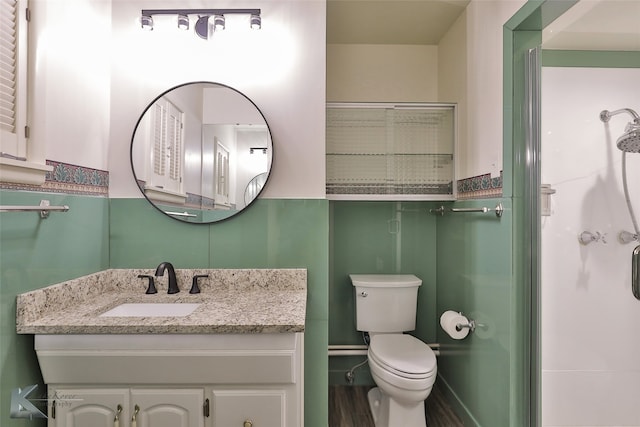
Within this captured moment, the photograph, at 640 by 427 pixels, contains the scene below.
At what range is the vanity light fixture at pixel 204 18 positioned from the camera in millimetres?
1967

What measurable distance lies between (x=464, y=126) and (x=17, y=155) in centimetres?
222

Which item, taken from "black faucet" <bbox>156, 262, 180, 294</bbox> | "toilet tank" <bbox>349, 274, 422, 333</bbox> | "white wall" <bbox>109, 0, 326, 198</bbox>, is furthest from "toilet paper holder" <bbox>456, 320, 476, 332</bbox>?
"black faucet" <bbox>156, 262, 180, 294</bbox>

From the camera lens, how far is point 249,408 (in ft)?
4.94

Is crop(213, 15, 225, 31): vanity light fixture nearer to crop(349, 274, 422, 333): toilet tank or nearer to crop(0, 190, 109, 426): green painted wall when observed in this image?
crop(0, 190, 109, 426): green painted wall

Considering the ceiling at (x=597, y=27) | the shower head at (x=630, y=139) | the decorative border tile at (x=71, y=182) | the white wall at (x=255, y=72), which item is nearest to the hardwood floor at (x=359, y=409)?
the white wall at (x=255, y=72)

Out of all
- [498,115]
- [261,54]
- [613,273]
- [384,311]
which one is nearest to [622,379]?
[613,273]

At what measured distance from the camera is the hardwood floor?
239cm

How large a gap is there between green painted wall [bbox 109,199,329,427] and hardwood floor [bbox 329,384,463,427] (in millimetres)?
521

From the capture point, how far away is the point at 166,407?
149 cm

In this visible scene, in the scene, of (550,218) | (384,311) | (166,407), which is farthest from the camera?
(384,311)

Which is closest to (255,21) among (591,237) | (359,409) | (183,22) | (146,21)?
(183,22)

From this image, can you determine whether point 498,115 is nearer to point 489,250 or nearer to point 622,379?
point 489,250

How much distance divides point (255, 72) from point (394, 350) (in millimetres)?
1722

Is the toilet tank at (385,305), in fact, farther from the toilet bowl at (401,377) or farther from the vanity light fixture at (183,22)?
the vanity light fixture at (183,22)
